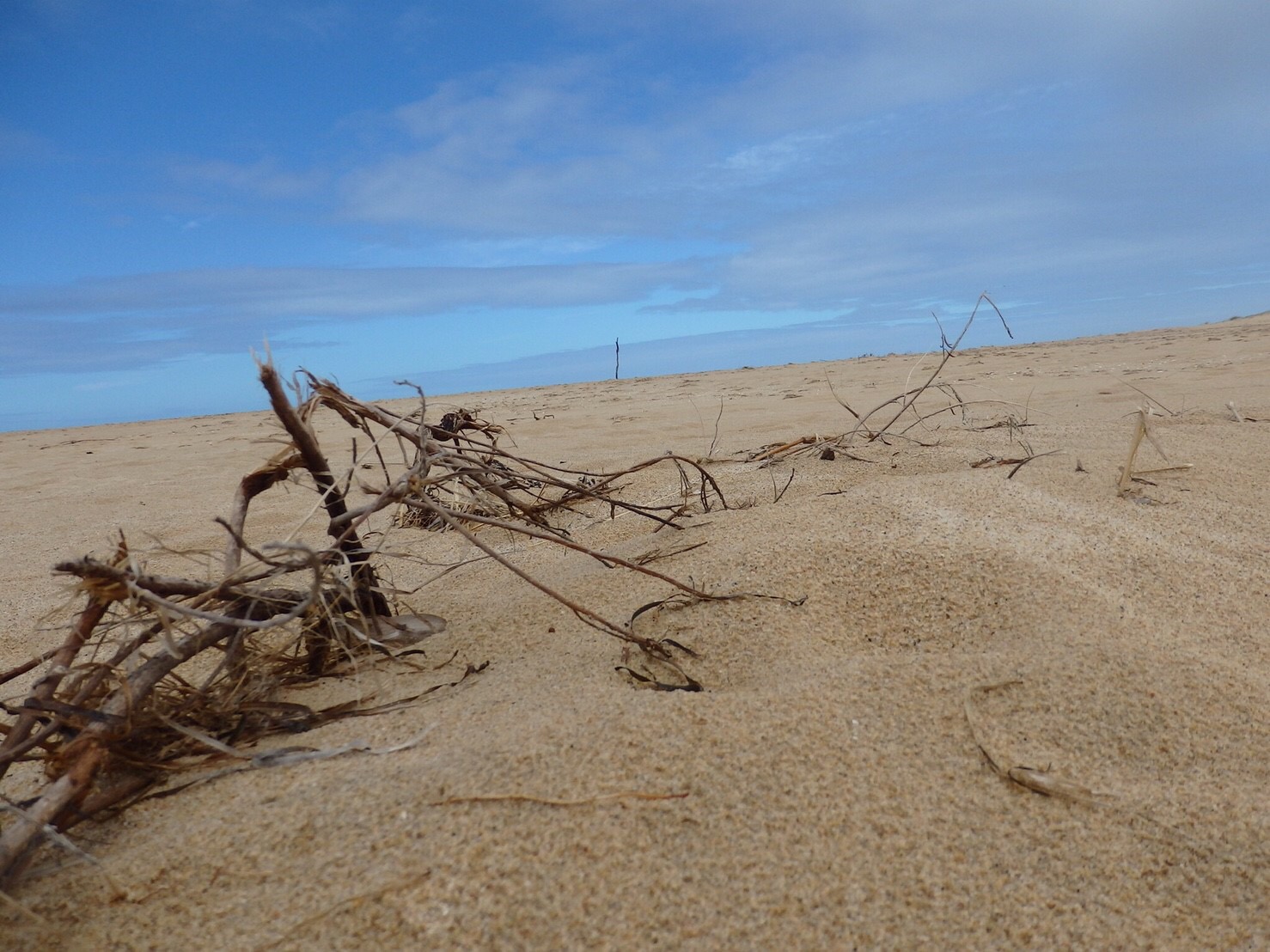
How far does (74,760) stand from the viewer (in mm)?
1021

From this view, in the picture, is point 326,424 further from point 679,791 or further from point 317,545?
point 679,791

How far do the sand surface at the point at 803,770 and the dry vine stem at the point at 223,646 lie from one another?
6 cm

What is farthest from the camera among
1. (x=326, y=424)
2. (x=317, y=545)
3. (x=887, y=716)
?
(x=326, y=424)

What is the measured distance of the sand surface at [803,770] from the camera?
0.87m

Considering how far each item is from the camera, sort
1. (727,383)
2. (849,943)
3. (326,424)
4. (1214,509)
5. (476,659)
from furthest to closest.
A: (727,383) < (326,424) < (1214,509) < (476,659) < (849,943)

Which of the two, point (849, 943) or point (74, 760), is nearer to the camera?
point (849, 943)

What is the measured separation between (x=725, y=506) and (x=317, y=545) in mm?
1384

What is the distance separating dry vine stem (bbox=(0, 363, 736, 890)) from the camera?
3.34ft

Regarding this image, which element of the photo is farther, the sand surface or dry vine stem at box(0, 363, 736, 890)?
dry vine stem at box(0, 363, 736, 890)

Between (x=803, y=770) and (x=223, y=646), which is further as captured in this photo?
(x=223, y=646)

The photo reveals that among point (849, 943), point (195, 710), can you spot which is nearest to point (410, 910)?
point (849, 943)

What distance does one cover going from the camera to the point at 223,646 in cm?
131

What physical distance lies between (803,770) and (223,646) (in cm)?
88

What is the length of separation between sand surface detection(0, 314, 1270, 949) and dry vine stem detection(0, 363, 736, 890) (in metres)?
0.06
